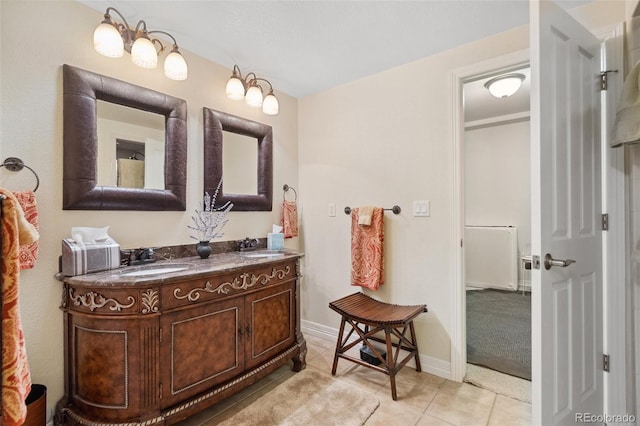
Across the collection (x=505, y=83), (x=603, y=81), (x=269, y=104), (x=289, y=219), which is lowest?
A: (x=289, y=219)

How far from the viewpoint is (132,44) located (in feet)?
5.56

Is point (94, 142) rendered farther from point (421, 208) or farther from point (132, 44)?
point (421, 208)

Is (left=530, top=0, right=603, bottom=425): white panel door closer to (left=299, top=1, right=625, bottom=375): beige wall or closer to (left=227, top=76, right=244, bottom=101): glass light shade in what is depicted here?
(left=299, top=1, right=625, bottom=375): beige wall

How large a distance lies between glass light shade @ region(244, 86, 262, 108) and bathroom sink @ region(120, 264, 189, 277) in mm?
1335

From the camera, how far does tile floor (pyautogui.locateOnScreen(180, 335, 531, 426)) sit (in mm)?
1633

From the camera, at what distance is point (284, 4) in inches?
64.8

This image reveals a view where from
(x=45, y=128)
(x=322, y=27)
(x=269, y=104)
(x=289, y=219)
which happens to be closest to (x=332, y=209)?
(x=289, y=219)

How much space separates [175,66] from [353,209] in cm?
161

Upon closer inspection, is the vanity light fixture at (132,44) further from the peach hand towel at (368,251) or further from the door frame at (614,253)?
the door frame at (614,253)

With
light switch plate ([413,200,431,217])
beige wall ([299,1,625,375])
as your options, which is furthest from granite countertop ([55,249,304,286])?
light switch plate ([413,200,431,217])

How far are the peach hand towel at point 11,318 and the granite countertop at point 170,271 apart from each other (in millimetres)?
525

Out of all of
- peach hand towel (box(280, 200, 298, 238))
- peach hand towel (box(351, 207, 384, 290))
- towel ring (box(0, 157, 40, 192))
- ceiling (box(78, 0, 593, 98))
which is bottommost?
peach hand towel (box(351, 207, 384, 290))

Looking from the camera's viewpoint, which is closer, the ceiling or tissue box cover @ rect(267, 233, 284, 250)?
the ceiling

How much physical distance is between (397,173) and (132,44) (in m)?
1.93
